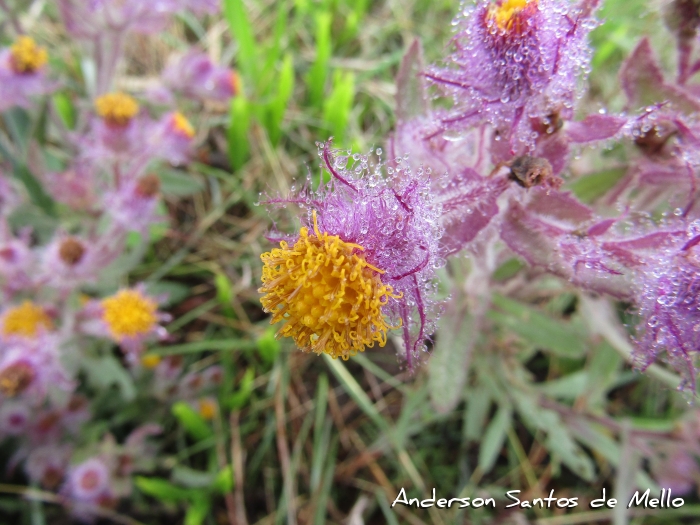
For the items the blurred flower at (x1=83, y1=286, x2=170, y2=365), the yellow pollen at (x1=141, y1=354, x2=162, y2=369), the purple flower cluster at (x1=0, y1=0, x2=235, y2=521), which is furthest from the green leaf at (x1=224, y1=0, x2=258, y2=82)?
the yellow pollen at (x1=141, y1=354, x2=162, y2=369)

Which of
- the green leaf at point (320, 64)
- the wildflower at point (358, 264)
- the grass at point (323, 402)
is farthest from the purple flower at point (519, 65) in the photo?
the green leaf at point (320, 64)

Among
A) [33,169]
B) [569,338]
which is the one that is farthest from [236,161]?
[569,338]

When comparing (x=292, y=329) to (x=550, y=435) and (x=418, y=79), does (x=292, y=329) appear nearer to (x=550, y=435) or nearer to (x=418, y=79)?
(x=418, y=79)

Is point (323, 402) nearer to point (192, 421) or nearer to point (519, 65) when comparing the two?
point (192, 421)

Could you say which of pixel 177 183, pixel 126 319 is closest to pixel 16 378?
pixel 126 319

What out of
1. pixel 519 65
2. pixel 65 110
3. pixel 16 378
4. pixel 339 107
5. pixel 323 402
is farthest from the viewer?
pixel 65 110

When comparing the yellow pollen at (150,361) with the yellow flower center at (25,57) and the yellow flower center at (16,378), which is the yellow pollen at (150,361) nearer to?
the yellow flower center at (16,378)
